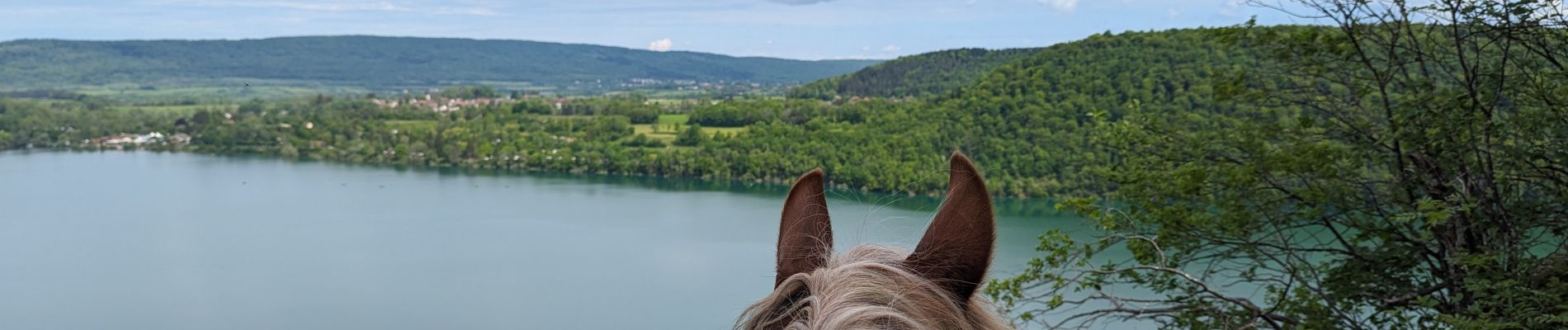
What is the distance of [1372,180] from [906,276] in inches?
166

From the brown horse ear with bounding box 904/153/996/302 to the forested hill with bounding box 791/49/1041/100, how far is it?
37.3m

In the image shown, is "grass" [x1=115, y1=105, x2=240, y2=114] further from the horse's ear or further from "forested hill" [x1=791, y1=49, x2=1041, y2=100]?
the horse's ear

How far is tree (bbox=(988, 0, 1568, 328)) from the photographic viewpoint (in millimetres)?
3533

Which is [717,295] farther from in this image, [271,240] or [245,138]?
[245,138]

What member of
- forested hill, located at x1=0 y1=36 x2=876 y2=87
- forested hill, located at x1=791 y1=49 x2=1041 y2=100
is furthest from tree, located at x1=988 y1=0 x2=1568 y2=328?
forested hill, located at x1=0 y1=36 x2=876 y2=87

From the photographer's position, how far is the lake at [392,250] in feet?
54.5

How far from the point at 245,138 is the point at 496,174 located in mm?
14481

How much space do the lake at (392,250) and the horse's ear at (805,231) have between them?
8630mm

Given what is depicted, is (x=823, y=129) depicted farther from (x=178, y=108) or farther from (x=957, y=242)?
(x=957, y=242)

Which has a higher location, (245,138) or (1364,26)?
(1364,26)

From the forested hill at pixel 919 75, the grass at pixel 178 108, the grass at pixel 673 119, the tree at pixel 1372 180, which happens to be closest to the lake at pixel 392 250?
the tree at pixel 1372 180

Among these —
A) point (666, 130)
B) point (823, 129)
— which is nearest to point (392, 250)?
point (823, 129)

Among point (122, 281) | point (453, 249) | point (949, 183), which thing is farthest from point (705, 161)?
point (949, 183)

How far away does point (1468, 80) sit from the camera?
3.66m
